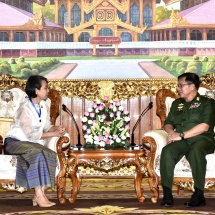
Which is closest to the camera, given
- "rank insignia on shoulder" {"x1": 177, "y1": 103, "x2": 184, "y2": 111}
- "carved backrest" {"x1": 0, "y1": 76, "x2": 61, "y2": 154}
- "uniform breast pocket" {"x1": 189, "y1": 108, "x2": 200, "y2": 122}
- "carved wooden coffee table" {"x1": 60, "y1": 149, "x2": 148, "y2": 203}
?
"carved wooden coffee table" {"x1": 60, "y1": 149, "x2": 148, "y2": 203}

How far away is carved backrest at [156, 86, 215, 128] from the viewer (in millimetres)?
6117

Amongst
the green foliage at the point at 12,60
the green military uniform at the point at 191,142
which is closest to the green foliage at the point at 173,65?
the green military uniform at the point at 191,142

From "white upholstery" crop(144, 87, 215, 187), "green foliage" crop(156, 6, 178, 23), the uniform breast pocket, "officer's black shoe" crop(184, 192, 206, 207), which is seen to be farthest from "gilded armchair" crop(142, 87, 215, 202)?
"green foliage" crop(156, 6, 178, 23)

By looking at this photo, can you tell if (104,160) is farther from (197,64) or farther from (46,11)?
(46,11)

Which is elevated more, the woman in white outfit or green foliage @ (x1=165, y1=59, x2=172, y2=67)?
green foliage @ (x1=165, y1=59, x2=172, y2=67)

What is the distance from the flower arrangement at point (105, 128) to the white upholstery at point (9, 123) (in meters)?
0.25

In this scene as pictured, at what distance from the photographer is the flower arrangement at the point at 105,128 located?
5551 mm

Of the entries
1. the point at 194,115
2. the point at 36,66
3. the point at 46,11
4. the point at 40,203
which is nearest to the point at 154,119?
the point at 194,115

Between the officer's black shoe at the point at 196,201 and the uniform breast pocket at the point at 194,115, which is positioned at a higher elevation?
the uniform breast pocket at the point at 194,115

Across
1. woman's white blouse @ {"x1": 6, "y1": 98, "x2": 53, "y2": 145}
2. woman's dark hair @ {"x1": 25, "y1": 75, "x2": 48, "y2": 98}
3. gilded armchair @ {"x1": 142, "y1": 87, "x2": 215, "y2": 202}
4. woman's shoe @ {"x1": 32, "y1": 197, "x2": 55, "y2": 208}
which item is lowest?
woman's shoe @ {"x1": 32, "y1": 197, "x2": 55, "y2": 208}

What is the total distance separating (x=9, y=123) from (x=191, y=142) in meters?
1.91

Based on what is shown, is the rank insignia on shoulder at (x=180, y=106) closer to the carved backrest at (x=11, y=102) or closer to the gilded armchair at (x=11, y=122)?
the gilded armchair at (x=11, y=122)

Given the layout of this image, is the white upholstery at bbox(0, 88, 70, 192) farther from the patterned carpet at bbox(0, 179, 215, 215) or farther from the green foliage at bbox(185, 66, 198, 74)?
the green foliage at bbox(185, 66, 198, 74)

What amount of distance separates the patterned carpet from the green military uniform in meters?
0.28
